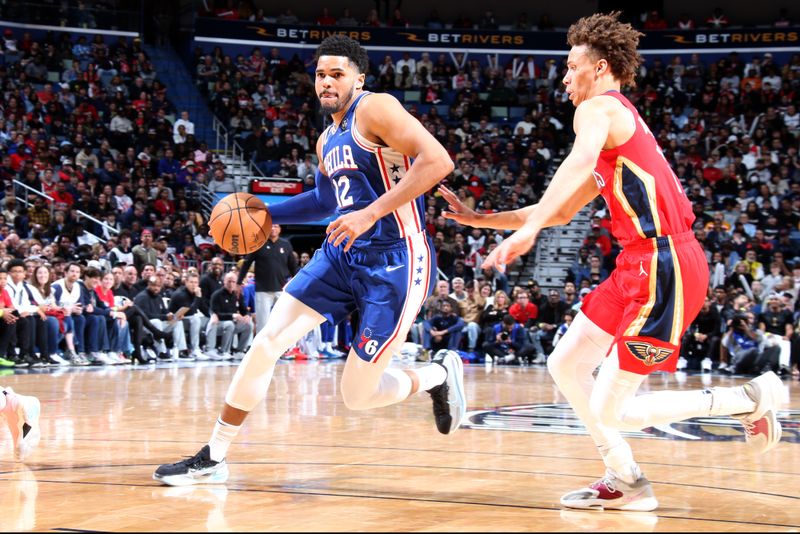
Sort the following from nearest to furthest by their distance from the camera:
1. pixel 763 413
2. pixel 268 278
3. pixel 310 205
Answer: pixel 763 413 → pixel 310 205 → pixel 268 278

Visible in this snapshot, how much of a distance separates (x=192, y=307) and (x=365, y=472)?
951 centimetres

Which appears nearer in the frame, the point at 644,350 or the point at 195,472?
the point at 644,350

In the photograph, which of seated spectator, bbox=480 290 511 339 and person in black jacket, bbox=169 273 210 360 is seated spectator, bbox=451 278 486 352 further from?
person in black jacket, bbox=169 273 210 360

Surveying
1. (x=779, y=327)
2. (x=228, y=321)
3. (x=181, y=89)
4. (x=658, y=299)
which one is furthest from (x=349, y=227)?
(x=181, y=89)

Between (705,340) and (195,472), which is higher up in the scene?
(705,340)

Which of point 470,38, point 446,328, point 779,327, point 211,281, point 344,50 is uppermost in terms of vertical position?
point 470,38

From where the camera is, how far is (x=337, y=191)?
468 centimetres

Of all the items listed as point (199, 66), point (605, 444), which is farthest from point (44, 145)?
point (605, 444)

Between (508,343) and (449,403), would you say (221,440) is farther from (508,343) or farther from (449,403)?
(508,343)

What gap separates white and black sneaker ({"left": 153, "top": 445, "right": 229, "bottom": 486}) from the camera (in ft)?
14.4

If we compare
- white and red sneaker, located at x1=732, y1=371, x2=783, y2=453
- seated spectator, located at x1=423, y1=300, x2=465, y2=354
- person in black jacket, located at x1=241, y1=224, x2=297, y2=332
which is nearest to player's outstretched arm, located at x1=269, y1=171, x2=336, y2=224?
white and red sneaker, located at x1=732, y1=371, x2=783, y2=453

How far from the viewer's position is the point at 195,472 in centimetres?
443

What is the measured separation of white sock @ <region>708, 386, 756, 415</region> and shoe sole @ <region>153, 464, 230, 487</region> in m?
2.23

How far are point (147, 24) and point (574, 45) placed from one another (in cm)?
2283
